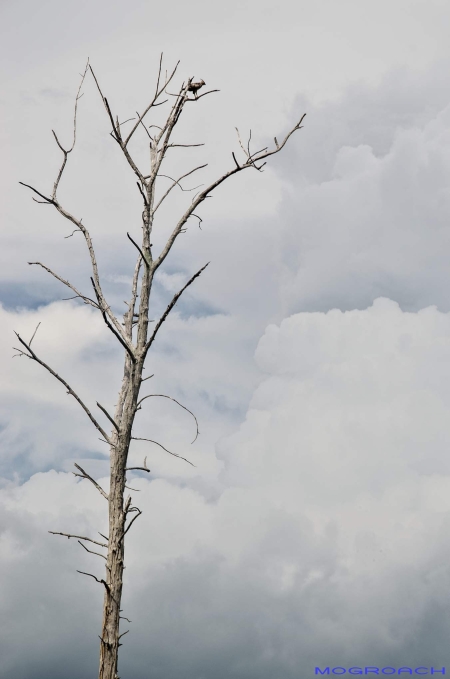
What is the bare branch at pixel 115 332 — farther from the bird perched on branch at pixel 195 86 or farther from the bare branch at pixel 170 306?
the bird perched on branch at pixel 195 86

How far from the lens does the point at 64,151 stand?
32.7 ft

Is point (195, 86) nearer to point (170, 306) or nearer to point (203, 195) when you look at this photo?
point (203, 195)

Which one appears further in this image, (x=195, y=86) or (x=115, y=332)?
(x=195, y=86)

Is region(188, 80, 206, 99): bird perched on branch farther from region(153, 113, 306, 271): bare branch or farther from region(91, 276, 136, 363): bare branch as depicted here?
region(91, 276, 136, 363): bare branch

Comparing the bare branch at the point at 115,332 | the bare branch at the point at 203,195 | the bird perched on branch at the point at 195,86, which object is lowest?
the bare branch at the point at 115,332

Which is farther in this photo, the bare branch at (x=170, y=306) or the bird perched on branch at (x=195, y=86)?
the bird perched on branch at (x=195, y=86)

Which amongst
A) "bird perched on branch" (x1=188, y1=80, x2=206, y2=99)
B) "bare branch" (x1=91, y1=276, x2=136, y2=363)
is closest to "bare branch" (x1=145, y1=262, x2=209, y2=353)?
"bare branch" (x1=91, y1=276, x2=136, y2=363)

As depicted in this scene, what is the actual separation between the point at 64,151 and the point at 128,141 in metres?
1.05

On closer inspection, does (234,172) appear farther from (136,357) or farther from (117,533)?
(117,533)

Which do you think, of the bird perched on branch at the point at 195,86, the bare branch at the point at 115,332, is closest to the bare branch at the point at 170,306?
the bare branch at the point at 115,332

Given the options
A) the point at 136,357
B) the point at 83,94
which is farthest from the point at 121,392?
the point at 83,94

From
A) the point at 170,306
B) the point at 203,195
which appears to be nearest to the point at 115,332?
the point at 170,306

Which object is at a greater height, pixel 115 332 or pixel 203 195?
pixel 203 195

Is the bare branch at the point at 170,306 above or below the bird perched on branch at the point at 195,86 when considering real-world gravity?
below
